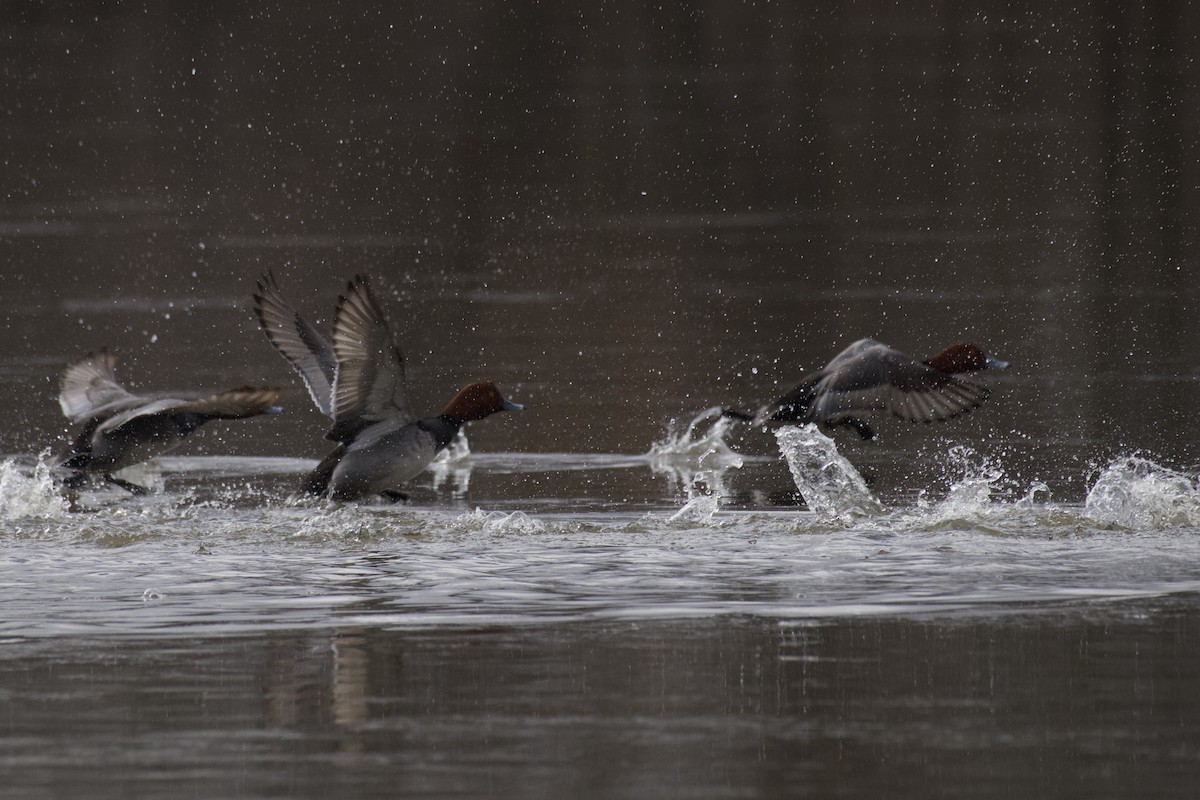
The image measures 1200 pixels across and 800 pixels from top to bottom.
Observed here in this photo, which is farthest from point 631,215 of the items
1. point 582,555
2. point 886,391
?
point 582,555

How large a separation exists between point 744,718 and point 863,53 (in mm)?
28337

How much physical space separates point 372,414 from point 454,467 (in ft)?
4.65

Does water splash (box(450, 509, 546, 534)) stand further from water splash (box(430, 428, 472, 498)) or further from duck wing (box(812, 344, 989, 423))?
duck wing (box(812, 344, 989, 423))

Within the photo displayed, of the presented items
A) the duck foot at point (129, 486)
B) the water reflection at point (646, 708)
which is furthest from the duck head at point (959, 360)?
the duck foot at point (129, 486)

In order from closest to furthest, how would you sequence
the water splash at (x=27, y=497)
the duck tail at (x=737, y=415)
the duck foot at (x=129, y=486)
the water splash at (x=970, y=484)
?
the water splash at (x=970, y=484), the water splash at (x=27, y=497), the duck foot at (x=129, y=486), the duck tail at (x=737, y=415)

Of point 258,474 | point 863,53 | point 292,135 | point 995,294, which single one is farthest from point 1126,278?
point 863,53

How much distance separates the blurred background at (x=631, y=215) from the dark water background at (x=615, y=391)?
0.07 meters

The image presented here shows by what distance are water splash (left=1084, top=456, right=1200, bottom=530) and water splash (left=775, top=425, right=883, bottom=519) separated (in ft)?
2.89

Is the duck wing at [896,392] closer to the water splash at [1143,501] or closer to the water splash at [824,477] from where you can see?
the water splash at [824,477]

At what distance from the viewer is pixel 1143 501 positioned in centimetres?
780

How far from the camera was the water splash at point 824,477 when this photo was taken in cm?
818

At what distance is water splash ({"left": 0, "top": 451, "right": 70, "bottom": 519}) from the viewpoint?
849 centimetres

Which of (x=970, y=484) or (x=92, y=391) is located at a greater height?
(x=92, y=391)

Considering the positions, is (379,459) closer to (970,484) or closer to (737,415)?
(737,415)
